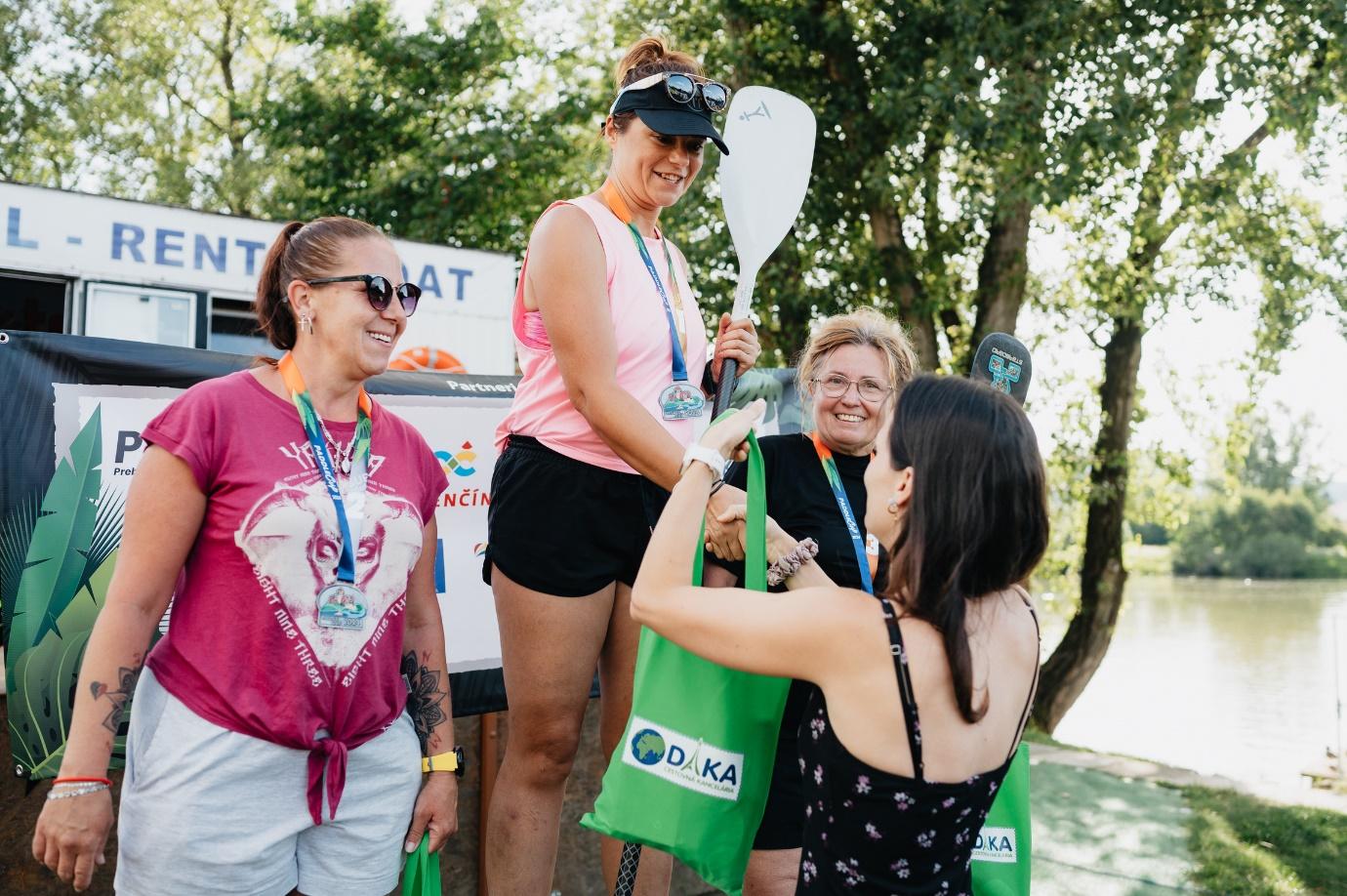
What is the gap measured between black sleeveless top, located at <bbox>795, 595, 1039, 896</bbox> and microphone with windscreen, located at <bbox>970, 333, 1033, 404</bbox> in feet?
3.20

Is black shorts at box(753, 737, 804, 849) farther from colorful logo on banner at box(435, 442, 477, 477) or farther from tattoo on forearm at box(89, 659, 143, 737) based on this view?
colorful logo on banner at box(435, 442, 477, 477)

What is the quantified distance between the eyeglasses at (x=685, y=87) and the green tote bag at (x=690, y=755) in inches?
34.9

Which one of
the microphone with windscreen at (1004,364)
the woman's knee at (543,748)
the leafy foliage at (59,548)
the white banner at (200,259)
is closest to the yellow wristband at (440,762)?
the woman's knee at (543,748)

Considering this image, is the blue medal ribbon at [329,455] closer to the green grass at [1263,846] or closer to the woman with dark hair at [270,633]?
the woman with dark hair at [270,633]

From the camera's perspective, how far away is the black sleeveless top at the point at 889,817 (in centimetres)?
171

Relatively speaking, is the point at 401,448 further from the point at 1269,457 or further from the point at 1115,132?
the point at 1269,457

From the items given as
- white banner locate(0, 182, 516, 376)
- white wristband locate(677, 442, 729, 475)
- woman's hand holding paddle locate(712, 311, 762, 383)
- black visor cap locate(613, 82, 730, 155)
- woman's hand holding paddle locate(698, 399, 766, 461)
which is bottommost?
white wristband locate(677, 442, 729, 475)

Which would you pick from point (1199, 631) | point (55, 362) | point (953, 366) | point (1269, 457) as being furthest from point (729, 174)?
point (1269, 457)

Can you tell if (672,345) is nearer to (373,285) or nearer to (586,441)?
(586,441)

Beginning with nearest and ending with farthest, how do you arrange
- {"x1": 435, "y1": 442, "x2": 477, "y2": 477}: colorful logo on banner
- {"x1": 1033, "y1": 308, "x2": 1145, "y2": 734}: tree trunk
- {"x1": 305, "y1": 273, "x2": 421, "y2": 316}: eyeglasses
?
{"x1": 305, "y1": 273, "x2": 421, "y2": 316}: eyeglasses → {"x1": 435, "y1": 442, "x2": 477, "y2": 477}: colorful logo on banner → {"x1": 1033, "y1": 308, "x2": 1145, "y2": 734}: tree trunk

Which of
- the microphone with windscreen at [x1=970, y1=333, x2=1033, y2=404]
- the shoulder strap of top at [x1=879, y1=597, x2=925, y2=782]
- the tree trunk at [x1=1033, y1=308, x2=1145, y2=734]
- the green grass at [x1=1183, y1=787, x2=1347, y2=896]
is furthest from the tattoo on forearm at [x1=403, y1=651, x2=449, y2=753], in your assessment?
the tree trunk at [x1=1033, y1=308, x2=1145, y2=734]

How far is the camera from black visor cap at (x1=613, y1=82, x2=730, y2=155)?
2.29 m

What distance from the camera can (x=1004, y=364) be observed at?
2664 mm

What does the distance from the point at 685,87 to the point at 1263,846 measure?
486 centimetres
